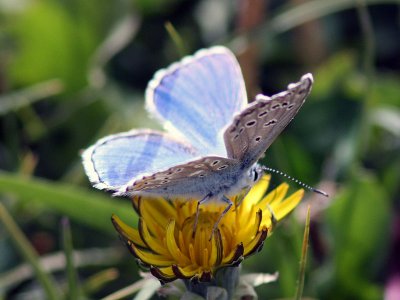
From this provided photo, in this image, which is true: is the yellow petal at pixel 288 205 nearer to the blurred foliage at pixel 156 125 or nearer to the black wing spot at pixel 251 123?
the black wing spot at pixel 251 123

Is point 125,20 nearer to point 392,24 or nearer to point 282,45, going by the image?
point 282,45

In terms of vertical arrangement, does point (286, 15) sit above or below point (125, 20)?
below

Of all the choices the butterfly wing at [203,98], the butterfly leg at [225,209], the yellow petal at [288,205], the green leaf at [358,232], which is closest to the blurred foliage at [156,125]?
the green leaf at [358,232]

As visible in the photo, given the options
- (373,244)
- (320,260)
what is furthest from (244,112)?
(320,260)

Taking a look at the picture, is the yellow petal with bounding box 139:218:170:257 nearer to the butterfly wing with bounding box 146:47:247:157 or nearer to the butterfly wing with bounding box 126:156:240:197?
the butterfly wing with bounding box 126:156:240:197

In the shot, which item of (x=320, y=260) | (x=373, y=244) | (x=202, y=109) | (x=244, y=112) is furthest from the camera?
(x=320, y=260)

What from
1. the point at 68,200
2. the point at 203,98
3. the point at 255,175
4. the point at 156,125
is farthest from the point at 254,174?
the point at 156,125

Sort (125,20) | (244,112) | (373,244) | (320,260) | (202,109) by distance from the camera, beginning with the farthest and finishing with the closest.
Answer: (125,20) → (320,260) → (373,244) → (202,109) → (244,112)

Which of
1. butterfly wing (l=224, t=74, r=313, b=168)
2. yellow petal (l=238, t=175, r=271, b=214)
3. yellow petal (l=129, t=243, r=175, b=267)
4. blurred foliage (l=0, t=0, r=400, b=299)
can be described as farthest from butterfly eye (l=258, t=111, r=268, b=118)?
blurred foliage (l=0, t=0, r=400, b=299)
